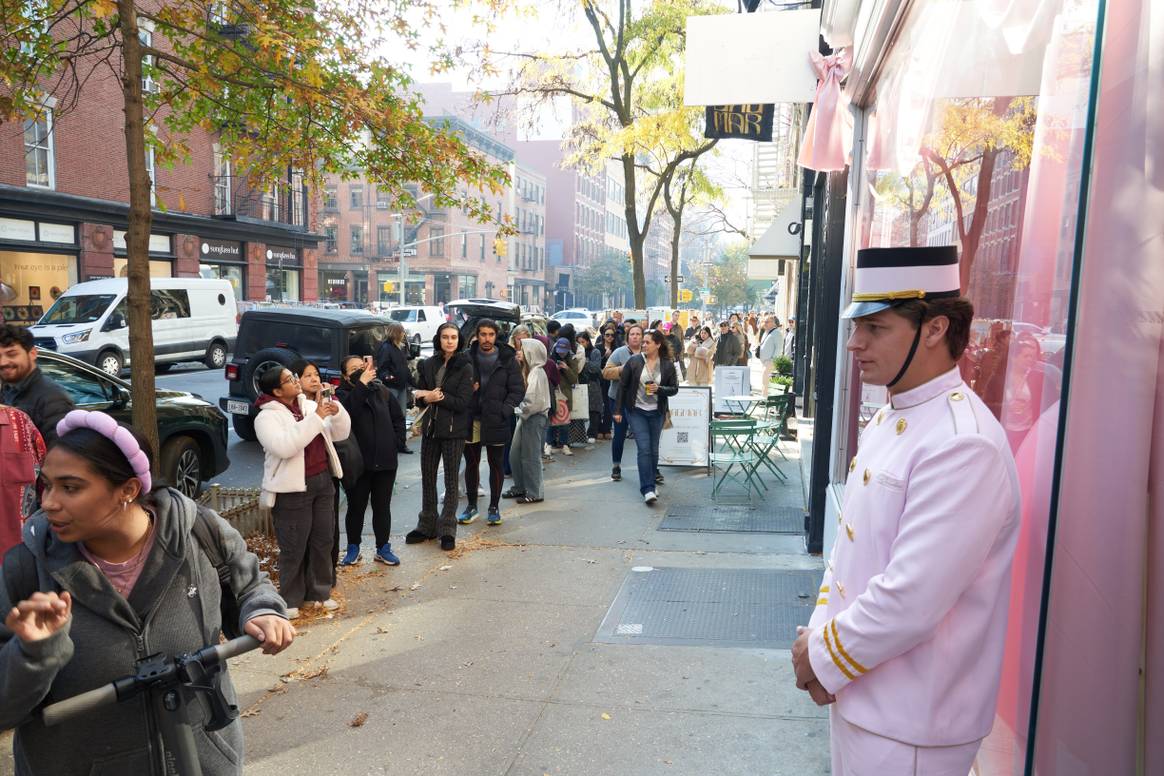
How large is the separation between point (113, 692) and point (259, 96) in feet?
24.4

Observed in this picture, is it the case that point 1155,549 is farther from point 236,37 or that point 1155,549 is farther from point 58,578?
point 236,37

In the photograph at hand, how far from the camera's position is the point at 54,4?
7.37 meters

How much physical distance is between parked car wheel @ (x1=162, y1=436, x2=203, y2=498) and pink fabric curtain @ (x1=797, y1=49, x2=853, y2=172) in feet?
22.2

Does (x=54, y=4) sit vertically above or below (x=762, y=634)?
above

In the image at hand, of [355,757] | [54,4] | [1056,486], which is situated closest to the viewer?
[1056,486]

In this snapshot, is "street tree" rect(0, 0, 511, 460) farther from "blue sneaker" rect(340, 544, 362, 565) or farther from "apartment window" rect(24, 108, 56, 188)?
"apartment window" rect(24, 108, 56, 188)

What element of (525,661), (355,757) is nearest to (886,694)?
(355,757)

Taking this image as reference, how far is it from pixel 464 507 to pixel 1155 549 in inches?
325

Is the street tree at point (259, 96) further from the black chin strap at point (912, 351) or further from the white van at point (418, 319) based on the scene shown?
the white van at point (418, 319)

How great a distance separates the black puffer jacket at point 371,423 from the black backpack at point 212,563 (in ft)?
14.0

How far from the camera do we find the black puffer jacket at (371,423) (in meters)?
7.11

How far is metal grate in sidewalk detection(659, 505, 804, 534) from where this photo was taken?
8.38 metres

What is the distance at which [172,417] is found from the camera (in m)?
9.14

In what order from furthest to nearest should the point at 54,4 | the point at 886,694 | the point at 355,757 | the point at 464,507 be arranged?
1. the point at 464,507
2. the point at 54,4
3. the point at 355,757
4. the point at 886,694
